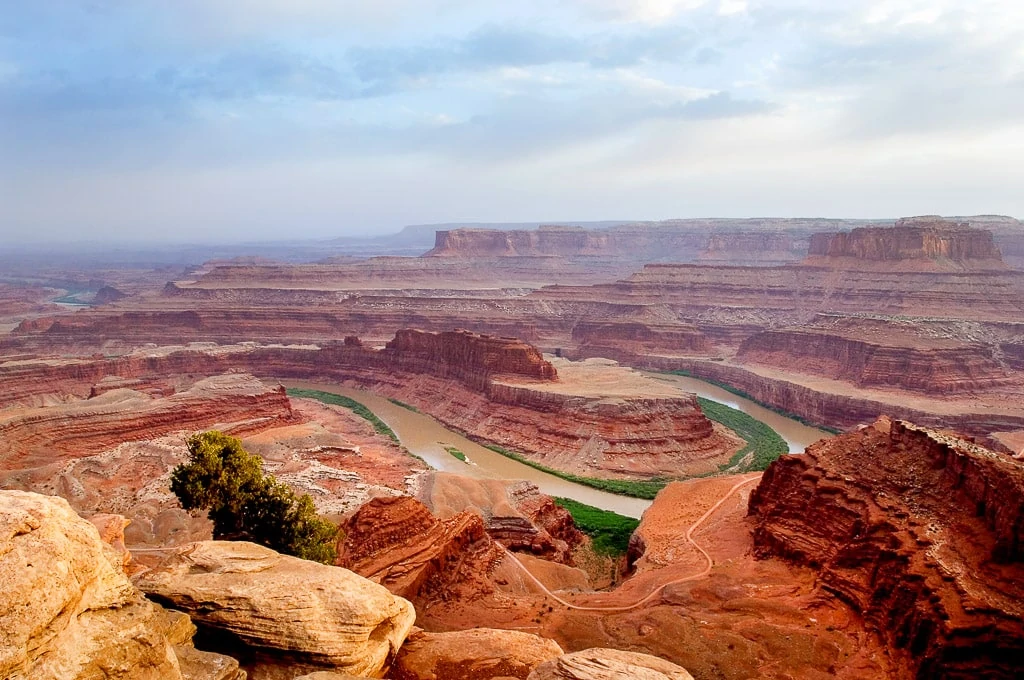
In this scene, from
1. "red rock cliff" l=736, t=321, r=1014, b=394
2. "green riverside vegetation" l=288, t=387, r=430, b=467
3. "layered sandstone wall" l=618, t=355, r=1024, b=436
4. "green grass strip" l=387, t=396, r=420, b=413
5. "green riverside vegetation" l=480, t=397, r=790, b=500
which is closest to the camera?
"green riverside vegetation" l=480, t=397, r=790, b=500

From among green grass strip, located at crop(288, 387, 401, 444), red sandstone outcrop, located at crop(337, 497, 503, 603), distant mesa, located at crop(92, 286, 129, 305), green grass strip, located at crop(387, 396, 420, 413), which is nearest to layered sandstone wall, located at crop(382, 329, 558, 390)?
green grass strip, located at crop(387, 396, 420, 413)

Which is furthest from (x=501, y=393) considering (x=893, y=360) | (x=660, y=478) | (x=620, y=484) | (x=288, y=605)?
(x=288, y=605)

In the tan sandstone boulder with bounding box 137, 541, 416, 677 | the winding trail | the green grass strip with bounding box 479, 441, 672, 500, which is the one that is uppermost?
the tan sandstone boulder with bounding box 137, 541, 416, 677

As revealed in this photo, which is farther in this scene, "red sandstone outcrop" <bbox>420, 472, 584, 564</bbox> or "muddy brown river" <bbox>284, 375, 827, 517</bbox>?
"muddy brown river" <bbox>284, 375, 827, 517</bbox>

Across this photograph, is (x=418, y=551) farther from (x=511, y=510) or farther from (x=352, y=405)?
(x=352, y=405)

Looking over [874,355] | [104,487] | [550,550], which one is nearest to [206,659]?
[550,550]

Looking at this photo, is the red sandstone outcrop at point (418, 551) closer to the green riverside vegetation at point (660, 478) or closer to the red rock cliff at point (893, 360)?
the green riverside vegetation at point (660, 478)

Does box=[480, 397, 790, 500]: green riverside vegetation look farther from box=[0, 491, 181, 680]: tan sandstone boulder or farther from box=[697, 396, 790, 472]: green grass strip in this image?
box=[0, 491, 181, 680]: tan sandstone boulder

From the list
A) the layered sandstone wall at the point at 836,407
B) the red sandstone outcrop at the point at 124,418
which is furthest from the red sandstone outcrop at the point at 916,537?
the red sandstone outcrop at the point at 124,418
